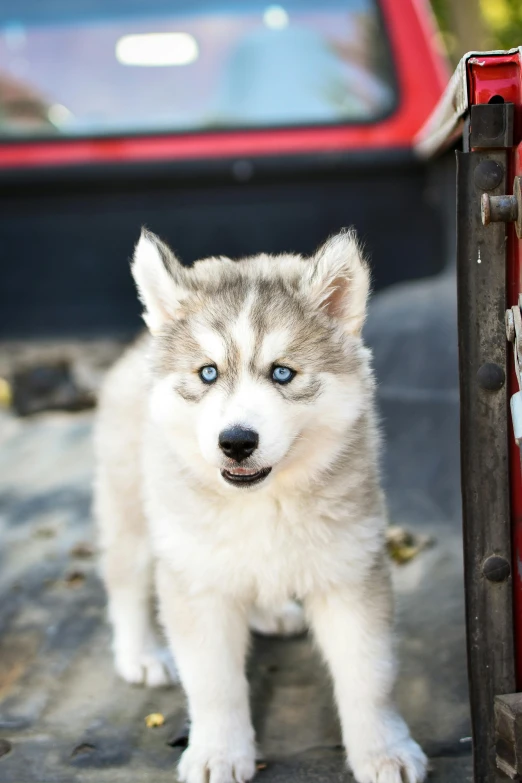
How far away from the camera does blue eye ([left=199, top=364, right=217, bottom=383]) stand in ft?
8.55

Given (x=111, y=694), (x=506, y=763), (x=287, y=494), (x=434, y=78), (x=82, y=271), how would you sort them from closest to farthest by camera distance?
(x=506, y=763), (x=287, y=494), (x=111, y=694), (x=434, y=78), (x=82, y=271)

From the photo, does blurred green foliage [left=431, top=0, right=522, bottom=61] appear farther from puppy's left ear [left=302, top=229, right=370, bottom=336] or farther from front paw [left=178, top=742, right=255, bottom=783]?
front paw [left=178, top=742, right=255, bottom=783]

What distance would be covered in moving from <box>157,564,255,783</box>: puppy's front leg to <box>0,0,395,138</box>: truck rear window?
3124mm

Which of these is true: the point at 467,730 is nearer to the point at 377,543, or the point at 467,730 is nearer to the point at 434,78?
the point at 377,543

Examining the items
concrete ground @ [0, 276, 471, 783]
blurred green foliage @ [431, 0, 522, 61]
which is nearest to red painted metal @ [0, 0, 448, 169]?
concrete ground @ [0, 276, 471, 783]

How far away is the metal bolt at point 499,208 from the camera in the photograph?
2.13 meters

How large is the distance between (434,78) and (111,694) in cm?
351

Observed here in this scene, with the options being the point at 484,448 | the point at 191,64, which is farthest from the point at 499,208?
the point at 191,64

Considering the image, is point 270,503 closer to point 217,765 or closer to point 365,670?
point 365,670

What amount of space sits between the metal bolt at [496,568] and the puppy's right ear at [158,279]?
111cm

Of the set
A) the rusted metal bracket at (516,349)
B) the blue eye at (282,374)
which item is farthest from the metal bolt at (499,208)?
the blue eye at (282,374)

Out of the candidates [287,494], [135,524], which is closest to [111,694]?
[135,524]

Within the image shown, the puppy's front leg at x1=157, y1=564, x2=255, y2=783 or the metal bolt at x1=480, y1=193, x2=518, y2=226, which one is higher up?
the metal bolt at x1=480, y1=193, x2=518, y2=226

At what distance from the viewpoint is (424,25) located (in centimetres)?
506
